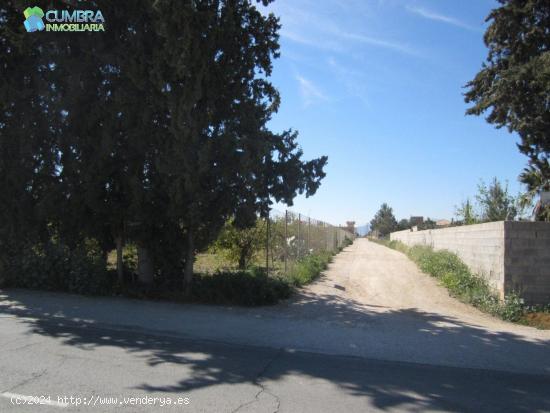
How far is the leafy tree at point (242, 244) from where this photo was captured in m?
14.9

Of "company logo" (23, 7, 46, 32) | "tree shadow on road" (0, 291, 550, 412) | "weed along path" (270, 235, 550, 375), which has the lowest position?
"tree shadow on road" (0, 291, 550, 412)

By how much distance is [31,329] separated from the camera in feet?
24.9

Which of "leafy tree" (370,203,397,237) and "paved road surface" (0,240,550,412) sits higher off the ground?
"leafy tree" (370,203,397,237)

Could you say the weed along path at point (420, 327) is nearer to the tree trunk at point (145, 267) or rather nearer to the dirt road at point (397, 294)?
the dirt road at point (397, 294)

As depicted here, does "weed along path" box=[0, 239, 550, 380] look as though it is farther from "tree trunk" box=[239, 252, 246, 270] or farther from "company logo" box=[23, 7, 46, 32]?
"company logo" box=[23, 7, 46, 32]

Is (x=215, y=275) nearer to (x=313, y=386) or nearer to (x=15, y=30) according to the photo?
(x=313, y=386)

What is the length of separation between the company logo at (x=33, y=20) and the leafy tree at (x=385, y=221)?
107 m

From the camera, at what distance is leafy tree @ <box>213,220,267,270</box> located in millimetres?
14867

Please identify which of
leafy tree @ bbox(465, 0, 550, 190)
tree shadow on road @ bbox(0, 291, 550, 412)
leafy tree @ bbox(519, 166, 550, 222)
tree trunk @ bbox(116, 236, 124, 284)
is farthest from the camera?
leafy tree @ bbox(519, 166, 550, 222)

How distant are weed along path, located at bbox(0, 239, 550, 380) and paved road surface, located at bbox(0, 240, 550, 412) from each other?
32mm

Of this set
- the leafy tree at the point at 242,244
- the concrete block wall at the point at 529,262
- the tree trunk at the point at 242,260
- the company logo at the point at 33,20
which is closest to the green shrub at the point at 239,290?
the leafy tree at the point at 242,244

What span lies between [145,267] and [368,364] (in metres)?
6.84

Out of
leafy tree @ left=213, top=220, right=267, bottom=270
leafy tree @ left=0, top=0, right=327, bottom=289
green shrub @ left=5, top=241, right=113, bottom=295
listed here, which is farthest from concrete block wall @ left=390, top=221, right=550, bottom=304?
green shrub @ left=5, top=241, right=113, bottom=295

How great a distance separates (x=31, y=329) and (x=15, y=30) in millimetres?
7090
